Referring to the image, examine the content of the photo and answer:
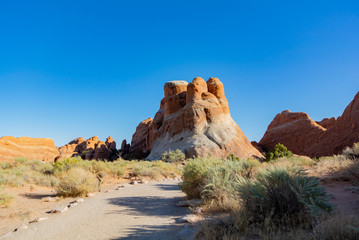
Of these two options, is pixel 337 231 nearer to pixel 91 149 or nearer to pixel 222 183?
pixel 222 183

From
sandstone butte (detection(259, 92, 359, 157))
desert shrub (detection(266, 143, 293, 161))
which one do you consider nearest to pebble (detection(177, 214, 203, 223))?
desert shrub (detection(266, 143, 293, 161))

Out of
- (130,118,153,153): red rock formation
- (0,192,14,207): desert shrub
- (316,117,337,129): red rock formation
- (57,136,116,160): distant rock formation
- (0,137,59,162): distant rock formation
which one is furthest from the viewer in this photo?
(57,136,116,160): distant rock formation

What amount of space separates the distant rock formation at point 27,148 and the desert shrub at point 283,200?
34650 mm

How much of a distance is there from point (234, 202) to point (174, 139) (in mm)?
35489

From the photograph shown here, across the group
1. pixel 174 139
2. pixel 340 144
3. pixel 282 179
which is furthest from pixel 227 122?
pixel 282 179

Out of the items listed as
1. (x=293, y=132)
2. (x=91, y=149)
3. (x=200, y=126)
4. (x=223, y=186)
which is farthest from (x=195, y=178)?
(x=91, y=149)

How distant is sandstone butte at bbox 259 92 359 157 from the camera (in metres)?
35.1

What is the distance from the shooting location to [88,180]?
889 cm

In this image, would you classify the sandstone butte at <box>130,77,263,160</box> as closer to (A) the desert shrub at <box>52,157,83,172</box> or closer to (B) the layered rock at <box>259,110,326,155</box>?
(B) the layered rock at <box>259,110,326,155</box>

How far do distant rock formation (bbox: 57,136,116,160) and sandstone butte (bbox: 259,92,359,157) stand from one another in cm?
4222

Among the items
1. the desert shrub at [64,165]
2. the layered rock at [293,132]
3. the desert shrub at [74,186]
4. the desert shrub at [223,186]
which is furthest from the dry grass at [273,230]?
the layered rock at [293,132]

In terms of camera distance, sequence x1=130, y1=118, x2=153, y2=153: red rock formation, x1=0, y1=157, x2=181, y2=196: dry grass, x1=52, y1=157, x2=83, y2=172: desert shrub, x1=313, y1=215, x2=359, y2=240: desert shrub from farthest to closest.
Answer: x1=130, y1=118, x2=153, y2=153: red rock formation → x1=52, y1=157, x2=83, y2=172: desert shrub → x1=0, y1=157, x2=181, y2=196: dry grass → x1=313, y1=215, x2=359, y2=240: desert shrub

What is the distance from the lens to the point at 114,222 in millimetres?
5273

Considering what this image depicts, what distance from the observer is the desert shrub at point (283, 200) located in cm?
386
